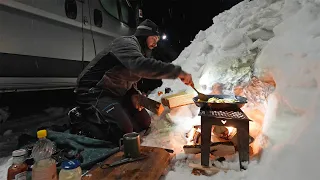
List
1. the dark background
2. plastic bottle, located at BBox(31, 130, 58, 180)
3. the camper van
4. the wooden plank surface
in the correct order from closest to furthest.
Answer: plastic bottle, located at BBox(31, 130, 58, 180) < the wooden plank surface < the camper van < the dark background

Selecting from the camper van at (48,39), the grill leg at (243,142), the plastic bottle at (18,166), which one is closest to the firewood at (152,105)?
the grill leg at (243,142)

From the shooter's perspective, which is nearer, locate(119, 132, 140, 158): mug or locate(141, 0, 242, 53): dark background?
locate(119, 132, 140, 158): mug

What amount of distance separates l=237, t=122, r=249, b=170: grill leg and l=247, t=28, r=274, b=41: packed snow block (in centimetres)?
183

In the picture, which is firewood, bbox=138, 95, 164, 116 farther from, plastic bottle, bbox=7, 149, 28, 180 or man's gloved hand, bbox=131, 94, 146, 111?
plastic bottle, bbox=7, 149, 28, 180

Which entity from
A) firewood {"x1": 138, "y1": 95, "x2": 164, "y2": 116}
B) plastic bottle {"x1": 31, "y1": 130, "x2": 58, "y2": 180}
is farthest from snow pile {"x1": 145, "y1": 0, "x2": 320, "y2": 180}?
plastic bottle {"x1": 31, "y1": 130, "x2": 58, "y2": 180}

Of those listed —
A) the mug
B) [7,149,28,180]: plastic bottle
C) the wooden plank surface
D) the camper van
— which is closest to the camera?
[7,149,28,180]: plastic bottle

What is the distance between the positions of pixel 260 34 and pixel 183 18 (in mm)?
8466

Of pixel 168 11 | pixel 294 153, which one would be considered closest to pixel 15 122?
pixel 294 153

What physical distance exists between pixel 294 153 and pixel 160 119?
2.25 m

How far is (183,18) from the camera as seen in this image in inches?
449

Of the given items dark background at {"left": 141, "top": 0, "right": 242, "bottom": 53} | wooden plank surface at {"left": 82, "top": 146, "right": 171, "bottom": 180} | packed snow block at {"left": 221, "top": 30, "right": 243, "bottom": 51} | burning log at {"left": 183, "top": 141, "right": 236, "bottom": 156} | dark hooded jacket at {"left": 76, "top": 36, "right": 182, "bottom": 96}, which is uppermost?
dark background at {"left": 141, "top": 0, "right": 242, "bottom": 53}

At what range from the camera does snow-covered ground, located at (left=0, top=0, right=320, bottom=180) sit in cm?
185

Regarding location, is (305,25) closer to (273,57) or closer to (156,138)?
(273,57)

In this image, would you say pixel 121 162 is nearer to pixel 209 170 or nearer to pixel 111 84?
pixel 209 170
